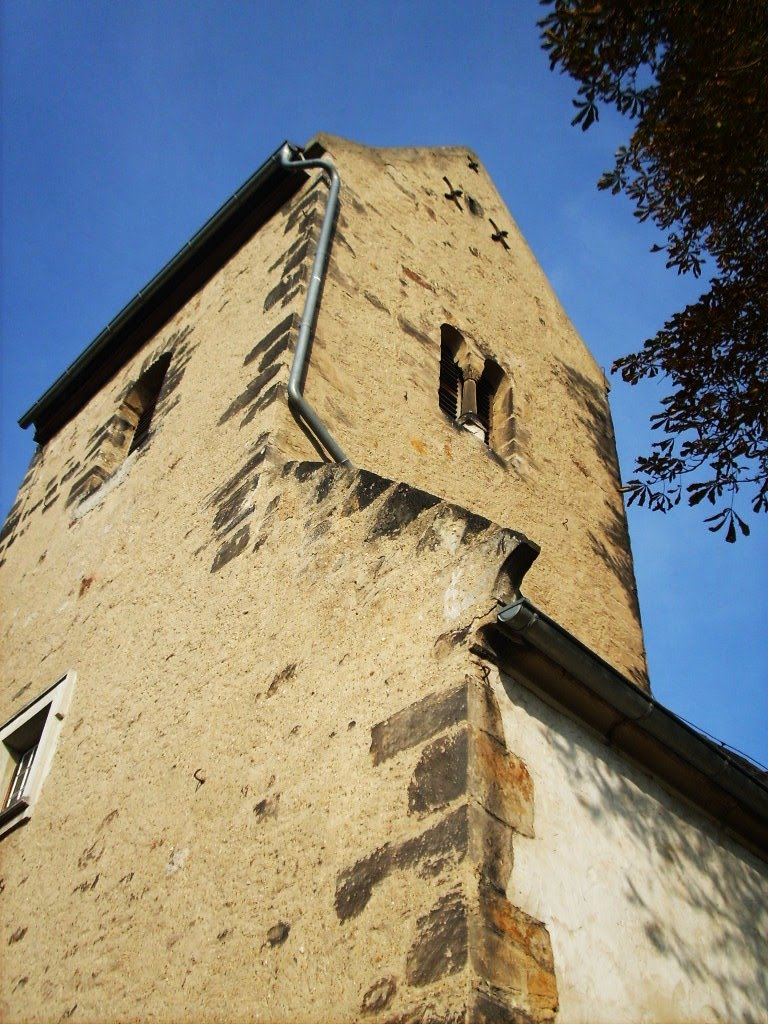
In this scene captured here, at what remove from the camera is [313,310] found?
6.25m

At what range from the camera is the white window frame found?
5.05 meters

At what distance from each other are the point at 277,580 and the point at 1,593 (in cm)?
398

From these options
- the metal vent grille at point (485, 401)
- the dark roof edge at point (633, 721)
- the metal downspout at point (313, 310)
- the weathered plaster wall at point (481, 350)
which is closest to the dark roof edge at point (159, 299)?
the metal downspout at point (313, 310)

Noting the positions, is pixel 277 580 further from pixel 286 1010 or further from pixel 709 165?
pixel 709 165

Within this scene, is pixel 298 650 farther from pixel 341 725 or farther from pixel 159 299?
pixel 159 299

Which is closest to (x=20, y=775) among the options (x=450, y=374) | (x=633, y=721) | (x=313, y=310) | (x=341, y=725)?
(x=341, y=725)

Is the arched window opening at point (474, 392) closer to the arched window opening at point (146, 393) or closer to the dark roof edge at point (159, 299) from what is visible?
the dark roof edge at point (159, 299)

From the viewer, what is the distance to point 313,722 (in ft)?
12.1

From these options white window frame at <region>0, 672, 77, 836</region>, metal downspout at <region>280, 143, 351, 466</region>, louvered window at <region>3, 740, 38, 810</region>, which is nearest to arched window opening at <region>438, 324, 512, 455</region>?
metal downspout at <region>280, 143, 351, 466</region>

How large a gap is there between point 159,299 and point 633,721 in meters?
6.23

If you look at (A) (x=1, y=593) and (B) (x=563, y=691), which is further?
(A) (x=1, y=593)

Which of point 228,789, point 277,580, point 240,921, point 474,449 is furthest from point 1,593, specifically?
point 240,921

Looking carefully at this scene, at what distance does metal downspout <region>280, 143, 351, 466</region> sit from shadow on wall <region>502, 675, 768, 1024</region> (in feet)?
5.75

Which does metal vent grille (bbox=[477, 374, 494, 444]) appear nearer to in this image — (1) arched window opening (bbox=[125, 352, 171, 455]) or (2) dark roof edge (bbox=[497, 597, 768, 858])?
(1) arched window opening (bbox=[125, 352, 171, 455])
